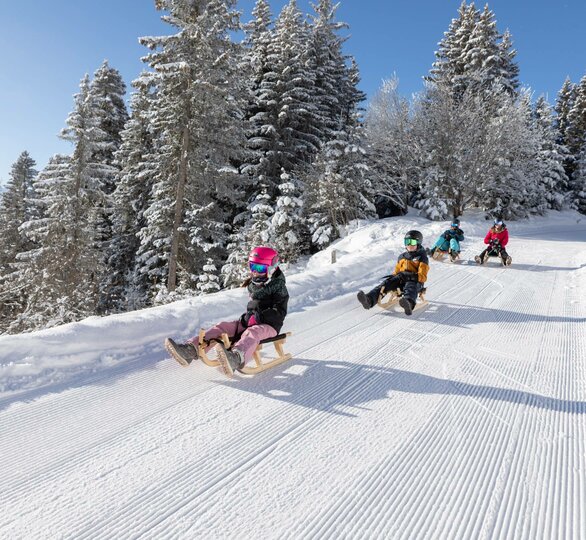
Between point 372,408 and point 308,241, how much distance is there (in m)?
16.6

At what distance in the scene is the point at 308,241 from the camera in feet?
63.6

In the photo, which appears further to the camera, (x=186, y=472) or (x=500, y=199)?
(x=500, y=199)

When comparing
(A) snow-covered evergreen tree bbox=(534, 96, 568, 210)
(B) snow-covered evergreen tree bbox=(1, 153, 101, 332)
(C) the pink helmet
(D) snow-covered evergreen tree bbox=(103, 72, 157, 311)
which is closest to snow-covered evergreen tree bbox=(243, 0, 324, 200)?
(D) snow-covered evergreen tree bbox=(103, 72, 157, 311)

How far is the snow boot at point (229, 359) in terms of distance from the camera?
10.3 ft

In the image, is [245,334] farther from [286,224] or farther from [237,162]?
[237,162]

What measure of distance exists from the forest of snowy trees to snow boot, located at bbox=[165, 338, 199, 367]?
8570mm

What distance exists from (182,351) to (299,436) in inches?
54.5

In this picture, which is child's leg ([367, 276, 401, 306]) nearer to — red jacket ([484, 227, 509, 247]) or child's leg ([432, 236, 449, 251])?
child's leg ([432, 236, 449, 251])

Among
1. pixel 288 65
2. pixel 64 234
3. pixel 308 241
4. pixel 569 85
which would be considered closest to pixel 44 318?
pixel 64 234

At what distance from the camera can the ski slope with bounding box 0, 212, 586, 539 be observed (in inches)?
74.4

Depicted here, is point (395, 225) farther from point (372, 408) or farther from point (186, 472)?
point (186, 472)

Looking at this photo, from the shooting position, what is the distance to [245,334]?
351 centimetres

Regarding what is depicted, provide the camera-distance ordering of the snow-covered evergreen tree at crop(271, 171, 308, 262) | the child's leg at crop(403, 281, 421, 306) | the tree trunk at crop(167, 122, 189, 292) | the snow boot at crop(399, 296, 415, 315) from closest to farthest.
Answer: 1. the snow boot at crop(399, 296, 415, 315)
2. the child's leg at crop(403, 281, 421, 306)
3. the tree trunk at crop(167, 122, 189, 292)
4. the snow-covered evergreen tree at crop(271, 171, 308, 262)

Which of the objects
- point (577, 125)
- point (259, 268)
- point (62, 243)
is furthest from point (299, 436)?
point (577, 125)
